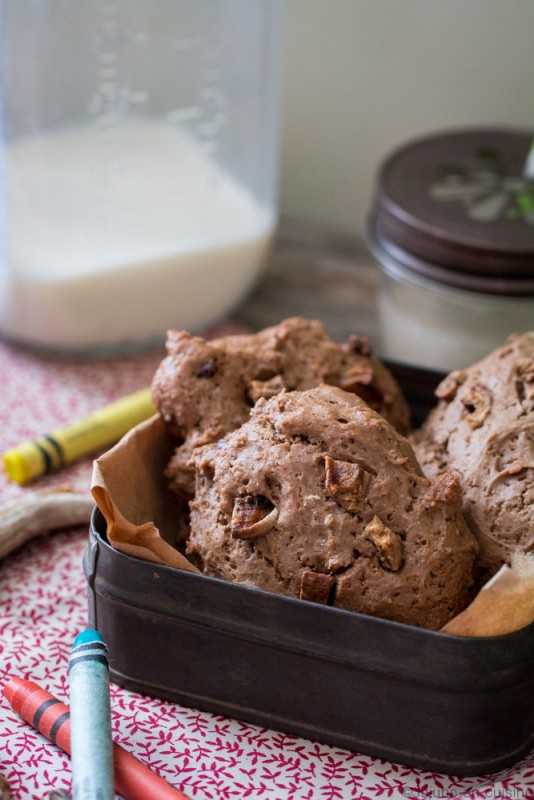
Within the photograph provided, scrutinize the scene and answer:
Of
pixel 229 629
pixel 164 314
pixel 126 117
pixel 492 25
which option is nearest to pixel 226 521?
pixel 229 629

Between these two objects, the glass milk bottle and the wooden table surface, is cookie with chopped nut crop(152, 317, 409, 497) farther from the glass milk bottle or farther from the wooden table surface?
the wooden table surface

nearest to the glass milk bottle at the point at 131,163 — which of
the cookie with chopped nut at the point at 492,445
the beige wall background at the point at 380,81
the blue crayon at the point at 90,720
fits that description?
the beige wall background at the point at 380,81

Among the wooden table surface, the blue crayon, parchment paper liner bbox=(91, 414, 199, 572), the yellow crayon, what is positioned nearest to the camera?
→ the blue crayon

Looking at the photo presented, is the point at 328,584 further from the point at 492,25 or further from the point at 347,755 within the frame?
the point at 492,25

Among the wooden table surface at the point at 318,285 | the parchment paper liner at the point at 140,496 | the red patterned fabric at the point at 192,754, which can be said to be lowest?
the wooden table surface at the point at 318,285

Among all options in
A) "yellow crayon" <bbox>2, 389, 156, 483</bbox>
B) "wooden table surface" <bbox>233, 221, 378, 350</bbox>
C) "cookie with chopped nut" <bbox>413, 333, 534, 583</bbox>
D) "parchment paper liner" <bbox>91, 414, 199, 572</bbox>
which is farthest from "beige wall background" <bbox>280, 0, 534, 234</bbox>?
"parchment paper liner" <bbox>91, 414, 199, 572</bbox>

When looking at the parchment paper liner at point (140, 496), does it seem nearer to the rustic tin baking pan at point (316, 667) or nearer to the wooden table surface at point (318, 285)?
the rustic tin baking pan at point (316, 667)

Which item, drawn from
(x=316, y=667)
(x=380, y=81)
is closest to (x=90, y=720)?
(x=316, y=667)
